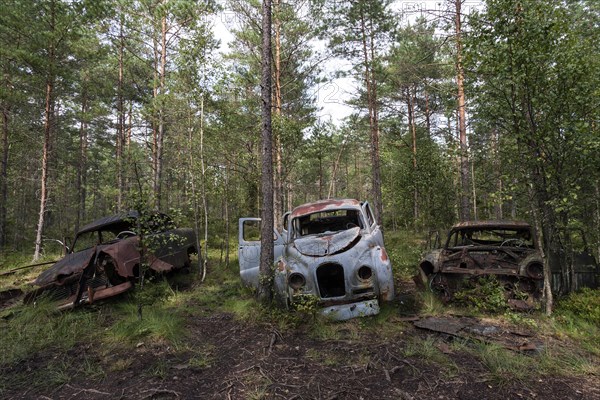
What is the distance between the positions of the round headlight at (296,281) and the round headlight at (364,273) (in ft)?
2.83

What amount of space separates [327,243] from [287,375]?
2.15m

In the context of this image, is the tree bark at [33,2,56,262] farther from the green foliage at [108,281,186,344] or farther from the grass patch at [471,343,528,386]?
the grass patch at [471,343,528,386]

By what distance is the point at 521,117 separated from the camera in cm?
443

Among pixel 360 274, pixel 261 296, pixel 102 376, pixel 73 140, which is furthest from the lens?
pixel 73 140

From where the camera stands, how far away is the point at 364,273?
4402mm

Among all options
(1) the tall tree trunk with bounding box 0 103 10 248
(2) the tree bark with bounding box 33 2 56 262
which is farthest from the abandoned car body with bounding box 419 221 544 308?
(1) the tall tree trunk with bounding box 0 103 10 248

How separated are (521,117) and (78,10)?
13550mm

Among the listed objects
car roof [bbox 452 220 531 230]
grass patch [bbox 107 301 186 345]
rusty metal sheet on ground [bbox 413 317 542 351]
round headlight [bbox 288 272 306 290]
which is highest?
car roof [bbox 452 220 531 230]

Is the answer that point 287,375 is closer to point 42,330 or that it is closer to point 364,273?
point 364,273

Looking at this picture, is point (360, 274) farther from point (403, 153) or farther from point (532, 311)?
point (403, 153)

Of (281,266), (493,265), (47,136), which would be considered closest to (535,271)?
(493,265)

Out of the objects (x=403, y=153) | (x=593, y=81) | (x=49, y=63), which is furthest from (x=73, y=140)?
(x=593, y=81)

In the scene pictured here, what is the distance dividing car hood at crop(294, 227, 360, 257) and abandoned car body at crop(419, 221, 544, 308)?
60.8 inches

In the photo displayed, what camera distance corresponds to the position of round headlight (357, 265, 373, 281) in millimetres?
4379
